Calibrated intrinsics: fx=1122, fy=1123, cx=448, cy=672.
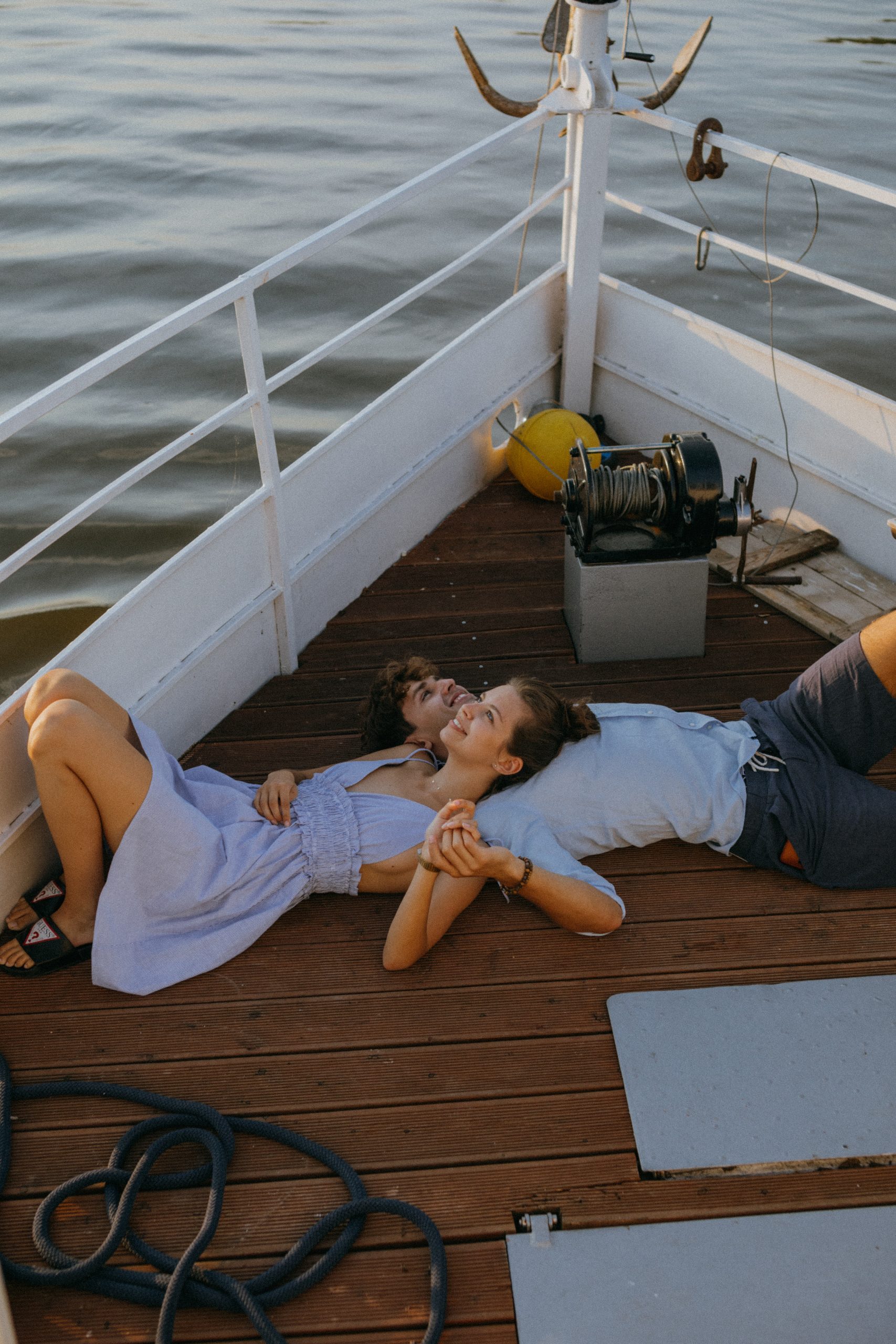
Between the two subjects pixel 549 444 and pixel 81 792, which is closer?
pixel 81 792

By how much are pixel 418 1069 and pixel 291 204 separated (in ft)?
32.9

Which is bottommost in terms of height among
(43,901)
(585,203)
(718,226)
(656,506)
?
(718,226)

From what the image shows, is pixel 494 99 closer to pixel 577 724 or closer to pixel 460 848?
pixel 577 724

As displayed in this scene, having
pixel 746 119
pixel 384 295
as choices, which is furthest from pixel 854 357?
pixel 746 119

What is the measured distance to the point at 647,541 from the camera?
330 centimetres

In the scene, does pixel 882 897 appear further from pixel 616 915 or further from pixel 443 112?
pixel 443 112

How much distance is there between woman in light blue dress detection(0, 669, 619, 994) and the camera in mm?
2289

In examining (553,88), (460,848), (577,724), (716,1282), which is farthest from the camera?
(553,88)

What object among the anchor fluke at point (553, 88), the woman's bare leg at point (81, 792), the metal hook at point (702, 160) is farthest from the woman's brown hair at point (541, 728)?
the anchor fluke at point (553, 88)

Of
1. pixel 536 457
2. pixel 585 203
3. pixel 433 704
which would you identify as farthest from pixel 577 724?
pixel 585 203

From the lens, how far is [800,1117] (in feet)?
6.81

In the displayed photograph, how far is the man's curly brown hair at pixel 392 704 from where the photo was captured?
2.79 metres

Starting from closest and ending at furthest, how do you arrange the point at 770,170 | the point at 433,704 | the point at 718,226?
1. the point at 433,704
2. the point at 770,170
3. the point at 718,226

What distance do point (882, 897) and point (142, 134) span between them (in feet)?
38.8
